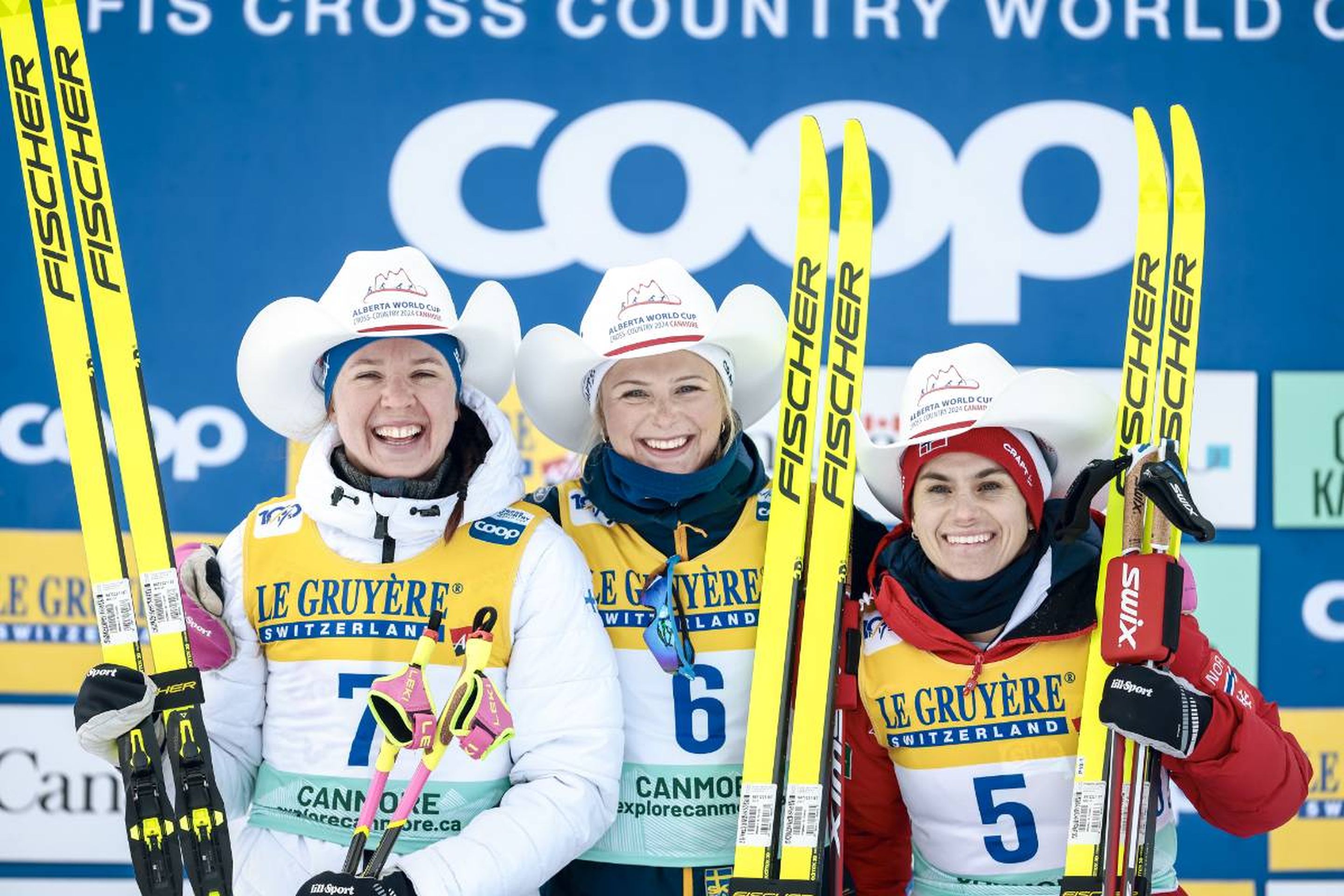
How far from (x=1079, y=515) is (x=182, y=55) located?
2865 millimetres

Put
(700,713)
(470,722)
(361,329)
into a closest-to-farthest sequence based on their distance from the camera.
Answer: (470,722) → (361,329) → (700,713)

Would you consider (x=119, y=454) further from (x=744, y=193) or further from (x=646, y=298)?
(x=744, y=193)

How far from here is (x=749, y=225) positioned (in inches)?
146

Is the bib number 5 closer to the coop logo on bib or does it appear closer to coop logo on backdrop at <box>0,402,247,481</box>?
the coop logo on bib

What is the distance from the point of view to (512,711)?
2.02 m

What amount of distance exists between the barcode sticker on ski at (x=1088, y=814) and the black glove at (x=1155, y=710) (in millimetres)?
114

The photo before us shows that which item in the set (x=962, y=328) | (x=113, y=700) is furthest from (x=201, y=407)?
(x=962, y=328)

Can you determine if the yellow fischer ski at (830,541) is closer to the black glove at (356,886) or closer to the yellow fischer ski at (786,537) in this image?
the yellow fischer ski at (786,537)

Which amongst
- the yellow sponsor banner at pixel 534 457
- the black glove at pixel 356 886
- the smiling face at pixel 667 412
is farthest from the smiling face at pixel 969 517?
the yellow sponsor banner at pixel 534 457

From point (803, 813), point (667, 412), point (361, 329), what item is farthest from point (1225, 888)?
point (361, 329)

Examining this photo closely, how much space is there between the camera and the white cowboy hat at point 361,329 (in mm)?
2146

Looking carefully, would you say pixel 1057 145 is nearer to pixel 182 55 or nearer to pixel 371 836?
pixel 182 55

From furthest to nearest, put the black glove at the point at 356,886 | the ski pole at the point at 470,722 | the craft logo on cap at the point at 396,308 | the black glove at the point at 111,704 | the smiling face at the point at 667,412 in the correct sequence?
1. the smiling face at the point at 667,412
2. the craft logo on cap at the point at 396,308
3. the black glove at the point at 111,704
4. the ski pole at the point at 470,722
5. the black glove at the point at 356,886

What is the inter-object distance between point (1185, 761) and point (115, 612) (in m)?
1.73
